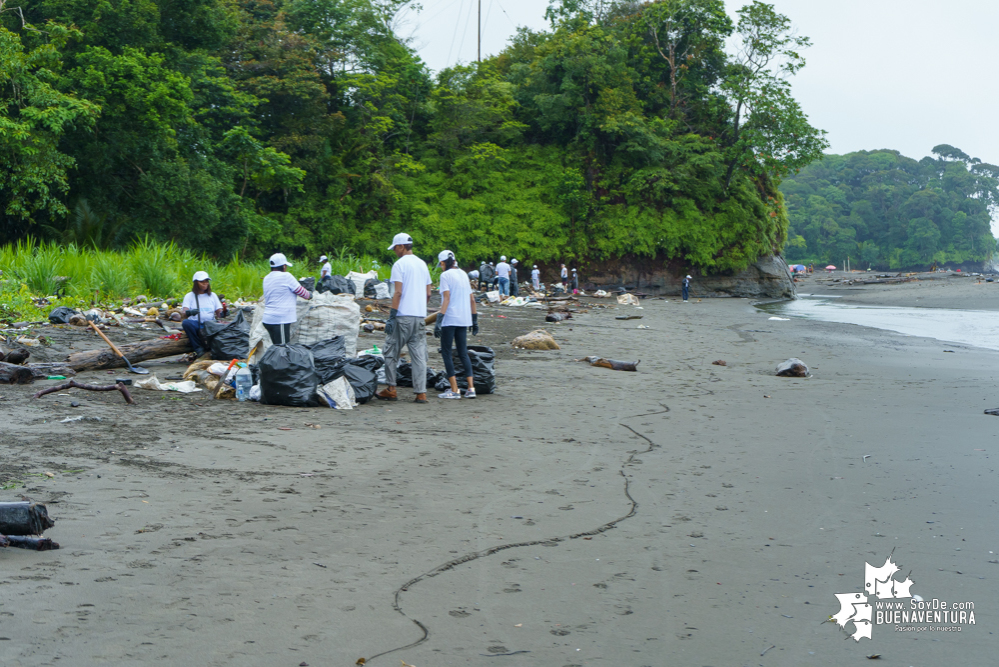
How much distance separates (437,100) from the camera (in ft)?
128

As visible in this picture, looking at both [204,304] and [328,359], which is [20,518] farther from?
[204,304]

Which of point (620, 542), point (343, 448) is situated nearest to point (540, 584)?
point (620, 542)

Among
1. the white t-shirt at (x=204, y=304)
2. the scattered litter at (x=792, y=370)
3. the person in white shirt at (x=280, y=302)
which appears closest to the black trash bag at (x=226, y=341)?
the white t-shirt at (x=204, y=304)

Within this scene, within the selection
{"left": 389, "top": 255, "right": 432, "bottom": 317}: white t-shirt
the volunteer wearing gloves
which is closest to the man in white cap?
{"left": 389, "top": 255, "right": 432, "bottom": 317}: white t-shirt

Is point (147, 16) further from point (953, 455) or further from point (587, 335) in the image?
point (953, 455)

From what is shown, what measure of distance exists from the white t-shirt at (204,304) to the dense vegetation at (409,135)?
14.3 m

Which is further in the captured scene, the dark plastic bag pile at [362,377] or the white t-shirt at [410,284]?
the white t-shirt at [410,284]

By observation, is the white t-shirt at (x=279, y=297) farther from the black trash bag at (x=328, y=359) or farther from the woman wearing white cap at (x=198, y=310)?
the woman wearing white cap at (x=198, y=310)

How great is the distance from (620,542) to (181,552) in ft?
7.48

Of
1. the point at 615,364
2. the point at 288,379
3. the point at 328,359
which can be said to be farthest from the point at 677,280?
the point at 288,379

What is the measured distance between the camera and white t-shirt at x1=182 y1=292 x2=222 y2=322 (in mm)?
10531

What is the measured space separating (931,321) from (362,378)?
24.8 meters

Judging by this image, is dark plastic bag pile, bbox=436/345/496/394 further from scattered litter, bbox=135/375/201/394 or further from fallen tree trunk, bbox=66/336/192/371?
fallen tree trunk, bbox=66/336/192/371

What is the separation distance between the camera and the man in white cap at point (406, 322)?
28.8 feet
